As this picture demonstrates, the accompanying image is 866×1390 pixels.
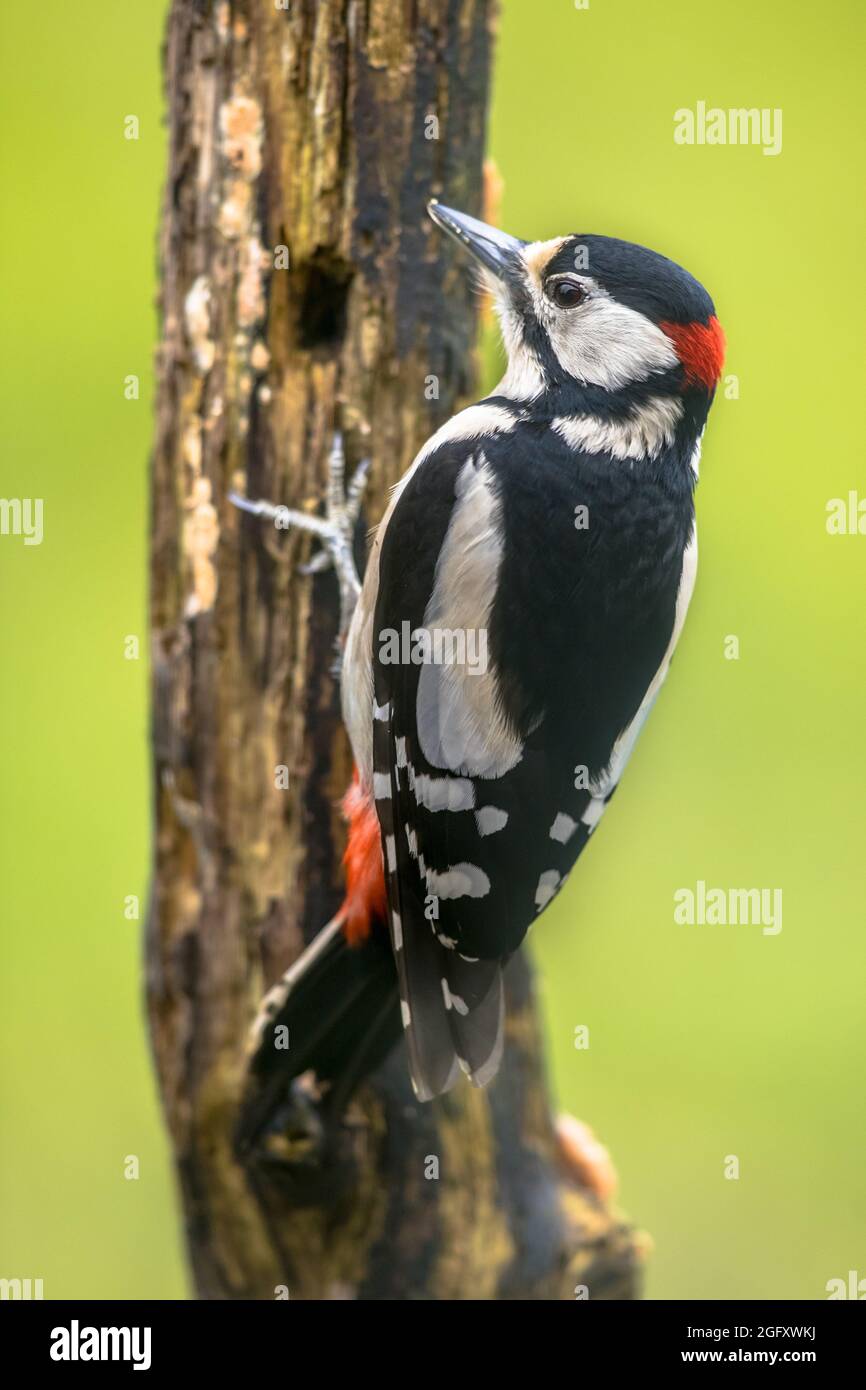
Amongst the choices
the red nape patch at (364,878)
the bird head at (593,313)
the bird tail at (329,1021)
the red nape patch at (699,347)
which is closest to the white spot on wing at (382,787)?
the red nape patch at (364,878)

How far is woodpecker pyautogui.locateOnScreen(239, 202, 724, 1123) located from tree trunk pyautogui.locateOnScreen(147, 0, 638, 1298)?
203 mm

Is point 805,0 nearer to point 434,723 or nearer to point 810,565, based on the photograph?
point 810,565

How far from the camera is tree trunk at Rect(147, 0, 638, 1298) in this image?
2.29 m

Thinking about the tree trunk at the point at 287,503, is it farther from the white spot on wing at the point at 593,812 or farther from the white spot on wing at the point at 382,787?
the white spot on wing at the point at 593,812

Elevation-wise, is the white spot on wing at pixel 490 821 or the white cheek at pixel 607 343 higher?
the white cheek at pixel 607 343

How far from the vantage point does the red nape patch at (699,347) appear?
2084 millimetres

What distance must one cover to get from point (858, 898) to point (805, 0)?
6.78 feet

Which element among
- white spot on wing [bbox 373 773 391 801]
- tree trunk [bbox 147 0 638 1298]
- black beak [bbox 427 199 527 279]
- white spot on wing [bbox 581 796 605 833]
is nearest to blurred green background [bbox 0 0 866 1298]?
tree trunk [bbox 147 0 638 1298]

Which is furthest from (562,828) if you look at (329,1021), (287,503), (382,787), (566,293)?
(566,293)

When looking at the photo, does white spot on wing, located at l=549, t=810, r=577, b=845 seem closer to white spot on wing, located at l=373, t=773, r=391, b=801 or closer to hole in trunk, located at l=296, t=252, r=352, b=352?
white spot on wing, located at l=373, t=773, r=391, b=801

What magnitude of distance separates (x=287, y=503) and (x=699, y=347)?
79 cm

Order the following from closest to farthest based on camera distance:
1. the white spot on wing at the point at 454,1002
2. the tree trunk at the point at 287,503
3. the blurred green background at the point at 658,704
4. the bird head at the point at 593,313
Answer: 1. the bird head at the point at 593,313
2. the white spot on wing at the point at 454,1002
3. the tree trunk at the point at 287,503
4. the blurred green background at the point at 658,704

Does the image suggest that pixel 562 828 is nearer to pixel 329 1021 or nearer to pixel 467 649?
pixel 467 649

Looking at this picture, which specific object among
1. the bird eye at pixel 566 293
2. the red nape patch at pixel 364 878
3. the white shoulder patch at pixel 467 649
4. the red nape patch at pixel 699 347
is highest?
the bird eye at pixel 566 293
